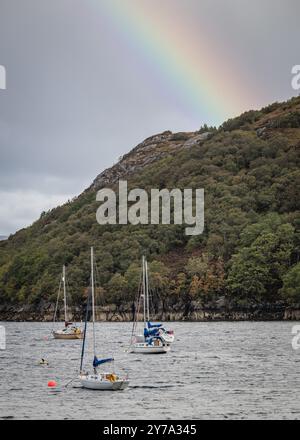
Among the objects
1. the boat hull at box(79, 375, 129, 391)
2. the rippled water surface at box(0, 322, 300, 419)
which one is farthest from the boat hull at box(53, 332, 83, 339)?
the boat hull at box(79, 375, 129, 391)

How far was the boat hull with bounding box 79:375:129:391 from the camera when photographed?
69.4 meters

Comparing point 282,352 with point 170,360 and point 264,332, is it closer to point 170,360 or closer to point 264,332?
point 170,360

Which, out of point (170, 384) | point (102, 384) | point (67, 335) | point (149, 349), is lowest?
point (170, 384)

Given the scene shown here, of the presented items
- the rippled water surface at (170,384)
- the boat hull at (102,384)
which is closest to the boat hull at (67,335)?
the rippled water surface at (170,384)

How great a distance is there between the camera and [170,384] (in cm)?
7638

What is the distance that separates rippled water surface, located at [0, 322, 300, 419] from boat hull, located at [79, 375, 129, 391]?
1.96 feet

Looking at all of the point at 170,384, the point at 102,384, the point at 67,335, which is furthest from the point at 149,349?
the point at 67,335

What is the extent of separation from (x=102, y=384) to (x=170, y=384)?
9.28m

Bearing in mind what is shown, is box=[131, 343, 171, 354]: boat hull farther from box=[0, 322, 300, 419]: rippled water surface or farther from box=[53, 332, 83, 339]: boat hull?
box=[53, 332, 83, 339]: boat hull

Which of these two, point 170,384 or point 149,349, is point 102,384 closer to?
point 170,384

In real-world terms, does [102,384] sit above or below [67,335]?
below
